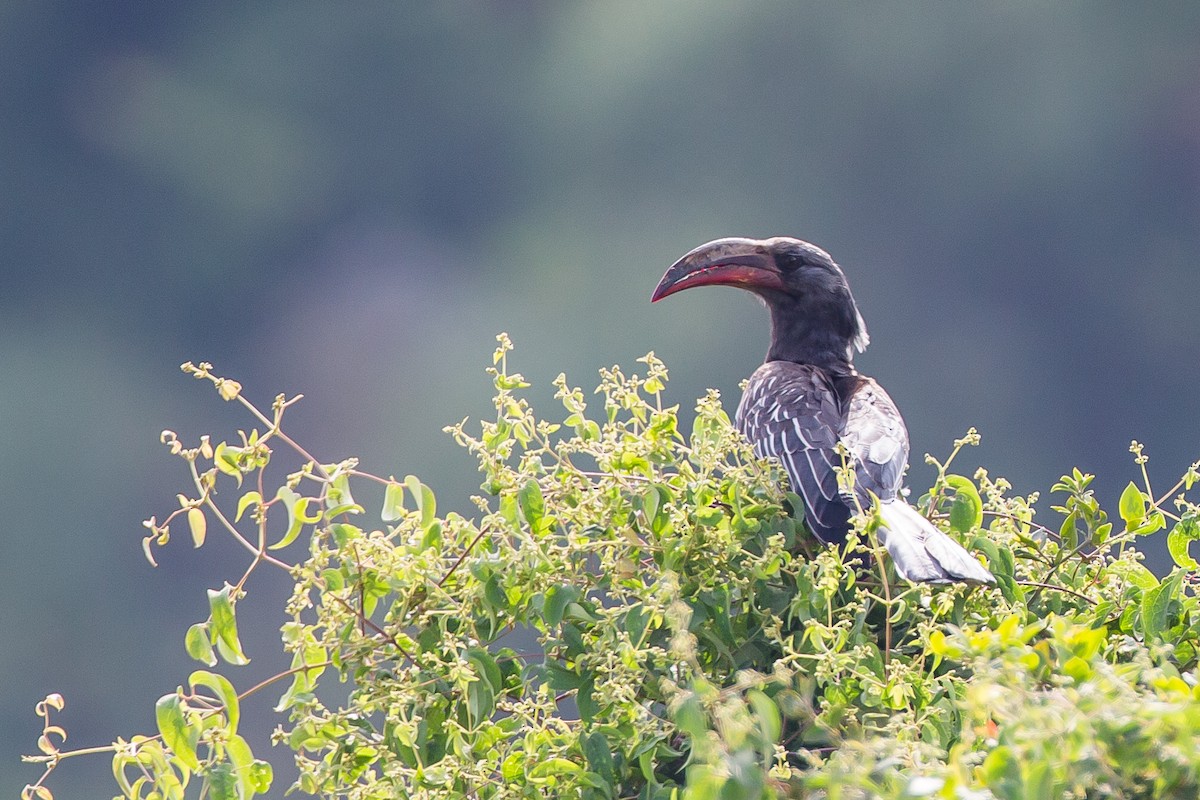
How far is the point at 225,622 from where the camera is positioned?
980 mm

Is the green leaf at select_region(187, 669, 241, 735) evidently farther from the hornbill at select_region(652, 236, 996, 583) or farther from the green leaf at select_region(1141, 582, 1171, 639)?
the green leaf at select_region(1141, 582, 1171, 639)

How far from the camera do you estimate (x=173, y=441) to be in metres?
1.04

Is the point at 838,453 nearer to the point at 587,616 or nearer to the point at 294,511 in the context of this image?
the point at 587,616

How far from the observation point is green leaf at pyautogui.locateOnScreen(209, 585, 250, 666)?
0.98 metres

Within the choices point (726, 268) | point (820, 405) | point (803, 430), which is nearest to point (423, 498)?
point (803, 430)

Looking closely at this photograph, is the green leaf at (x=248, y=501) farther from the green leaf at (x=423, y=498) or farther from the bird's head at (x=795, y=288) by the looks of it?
the bird's head at (x=795, y=288)

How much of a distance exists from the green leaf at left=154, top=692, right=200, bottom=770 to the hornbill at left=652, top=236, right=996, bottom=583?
52 centimetres

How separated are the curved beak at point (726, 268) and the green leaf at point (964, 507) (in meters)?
1.01

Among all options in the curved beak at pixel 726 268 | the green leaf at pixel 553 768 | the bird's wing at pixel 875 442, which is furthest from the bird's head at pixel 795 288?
the green leaf at pixel 553 768

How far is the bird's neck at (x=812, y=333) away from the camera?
2.38 meters

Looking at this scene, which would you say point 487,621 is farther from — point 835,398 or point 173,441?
point 835,398

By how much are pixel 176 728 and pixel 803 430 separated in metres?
1.00

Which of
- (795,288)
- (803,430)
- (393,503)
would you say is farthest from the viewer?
(795,288)

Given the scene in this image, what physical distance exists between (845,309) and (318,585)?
1549 millimetres
